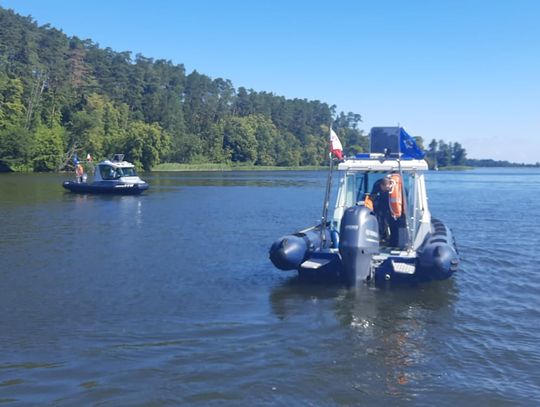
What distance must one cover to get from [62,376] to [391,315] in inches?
233

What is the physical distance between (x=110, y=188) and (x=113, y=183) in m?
0.42

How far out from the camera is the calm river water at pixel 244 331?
26.0 ft

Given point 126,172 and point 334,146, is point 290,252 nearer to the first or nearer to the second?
point 334,146

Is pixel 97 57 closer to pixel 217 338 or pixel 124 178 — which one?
pixel 124 178

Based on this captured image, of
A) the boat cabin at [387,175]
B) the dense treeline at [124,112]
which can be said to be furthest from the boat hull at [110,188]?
the dense treeline at [124,112]

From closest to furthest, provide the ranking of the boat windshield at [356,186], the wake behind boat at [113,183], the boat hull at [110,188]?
the boat windshield at [356,186], the boat hull at [110,188], the wake behind boat at [113,183]


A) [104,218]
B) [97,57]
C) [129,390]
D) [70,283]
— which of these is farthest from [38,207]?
Answer: [97,57]

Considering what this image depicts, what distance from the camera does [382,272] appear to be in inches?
498

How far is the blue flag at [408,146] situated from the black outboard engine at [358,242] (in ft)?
8.51

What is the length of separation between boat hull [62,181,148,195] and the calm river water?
75.8 ft

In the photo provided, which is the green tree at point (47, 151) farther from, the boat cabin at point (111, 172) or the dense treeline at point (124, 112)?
the boat cabin at point (111, 172)

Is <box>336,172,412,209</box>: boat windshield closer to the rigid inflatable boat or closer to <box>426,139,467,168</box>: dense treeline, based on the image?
the rigid inflatable boat

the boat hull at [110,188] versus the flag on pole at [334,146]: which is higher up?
the flag on pole at [334,146]

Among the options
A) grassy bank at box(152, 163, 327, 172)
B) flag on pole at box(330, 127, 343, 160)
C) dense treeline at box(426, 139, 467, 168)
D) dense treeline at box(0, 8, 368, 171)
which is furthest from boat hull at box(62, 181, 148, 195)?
dense treeline at box(426, 139, 467, 168)
